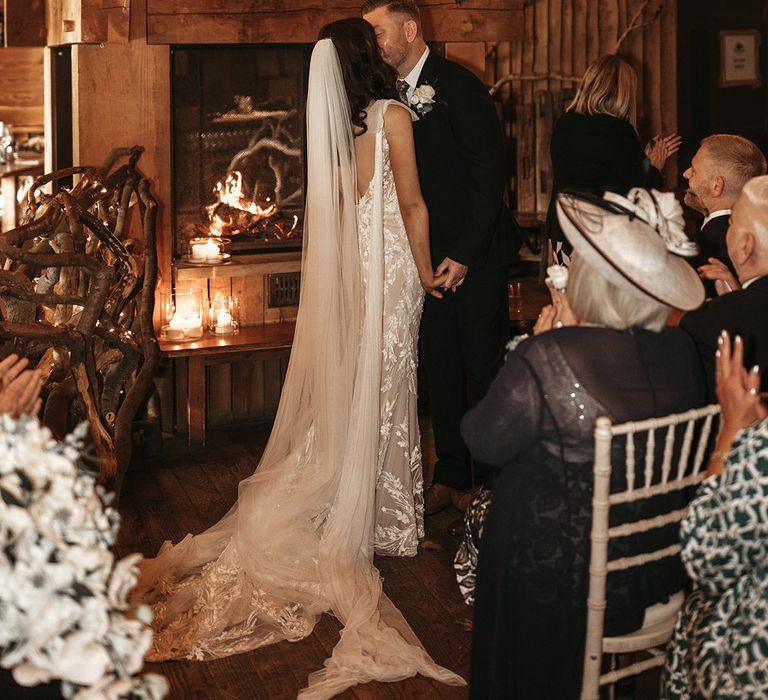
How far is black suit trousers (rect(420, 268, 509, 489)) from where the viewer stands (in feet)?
15.3

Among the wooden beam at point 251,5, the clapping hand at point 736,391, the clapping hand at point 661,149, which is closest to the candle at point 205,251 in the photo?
the wooden beam at point 251,5

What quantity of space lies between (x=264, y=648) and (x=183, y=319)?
2.30 meters

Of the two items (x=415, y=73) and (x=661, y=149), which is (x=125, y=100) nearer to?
(x=415, y=73)

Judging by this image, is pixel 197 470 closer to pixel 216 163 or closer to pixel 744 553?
pixel 216 163

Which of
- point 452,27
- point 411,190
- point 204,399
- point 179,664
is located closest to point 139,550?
point 179,664

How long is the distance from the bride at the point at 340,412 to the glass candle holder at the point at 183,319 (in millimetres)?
1367

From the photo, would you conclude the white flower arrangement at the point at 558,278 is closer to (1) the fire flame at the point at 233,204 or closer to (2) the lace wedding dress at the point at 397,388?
(2) the lace wedding dress at the point at 397,388

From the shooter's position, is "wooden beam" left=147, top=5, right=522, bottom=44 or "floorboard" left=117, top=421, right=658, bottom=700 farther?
"wooden beam" left=147, top=5, right=522, bottom=44

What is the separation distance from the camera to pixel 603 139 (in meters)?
5.31

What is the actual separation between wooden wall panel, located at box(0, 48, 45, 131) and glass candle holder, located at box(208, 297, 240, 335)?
8.50ft

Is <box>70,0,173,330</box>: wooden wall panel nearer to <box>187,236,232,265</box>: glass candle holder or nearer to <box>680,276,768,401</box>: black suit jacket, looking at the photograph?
<box>187,236,232,265</box>: glass candle holder

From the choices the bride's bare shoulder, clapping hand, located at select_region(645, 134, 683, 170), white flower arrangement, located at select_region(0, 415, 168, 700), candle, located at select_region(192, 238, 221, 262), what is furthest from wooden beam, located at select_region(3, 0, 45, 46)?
white flower arrangement, located at select_region(0, 415, 168, 700)

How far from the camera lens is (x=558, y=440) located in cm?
258

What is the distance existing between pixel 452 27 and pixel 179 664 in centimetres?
368
